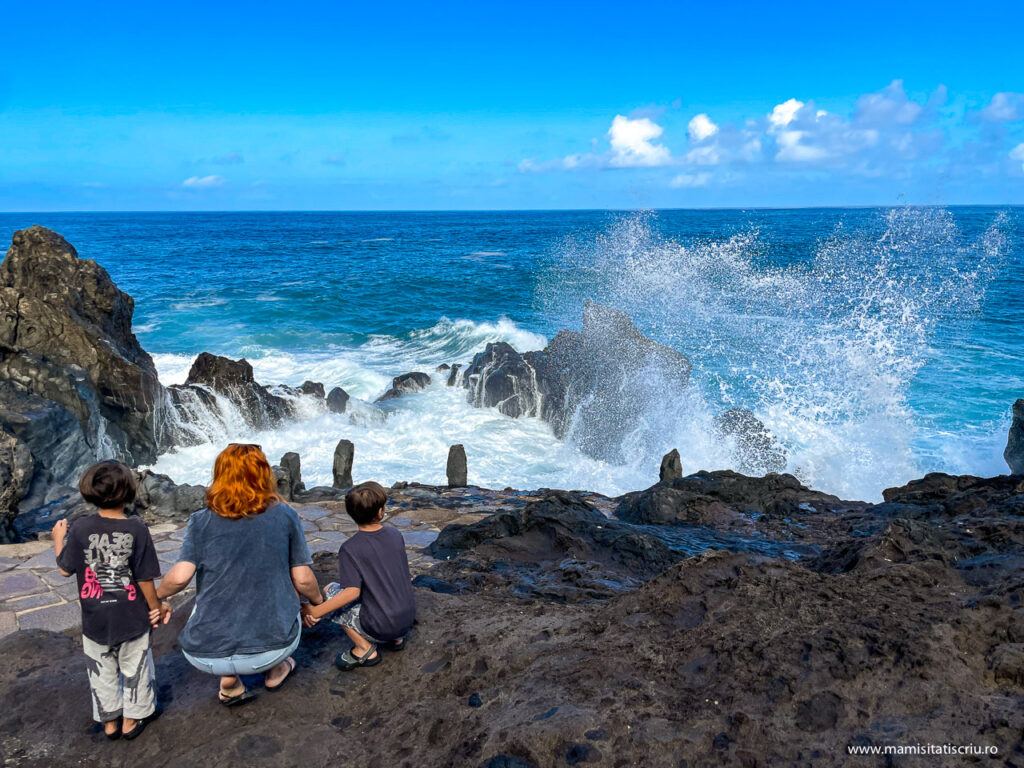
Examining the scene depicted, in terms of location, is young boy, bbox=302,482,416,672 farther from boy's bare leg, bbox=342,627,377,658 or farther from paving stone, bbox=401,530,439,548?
paving stone, bbox=401,530,439,548

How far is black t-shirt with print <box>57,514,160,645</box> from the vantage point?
9.05 feet

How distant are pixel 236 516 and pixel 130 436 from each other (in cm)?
963

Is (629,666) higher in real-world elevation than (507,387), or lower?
higher

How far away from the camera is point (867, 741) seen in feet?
7.11

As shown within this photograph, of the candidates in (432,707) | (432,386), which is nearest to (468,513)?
(432,707)

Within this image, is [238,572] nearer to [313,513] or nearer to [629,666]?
[629,666]

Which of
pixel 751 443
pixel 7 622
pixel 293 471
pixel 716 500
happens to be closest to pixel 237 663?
pixel 7 622

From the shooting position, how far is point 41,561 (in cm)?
561

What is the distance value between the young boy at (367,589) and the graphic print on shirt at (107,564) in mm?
757

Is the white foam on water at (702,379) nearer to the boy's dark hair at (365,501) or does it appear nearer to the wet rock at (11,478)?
the wet rock at (11,478)

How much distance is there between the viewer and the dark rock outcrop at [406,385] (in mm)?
16875

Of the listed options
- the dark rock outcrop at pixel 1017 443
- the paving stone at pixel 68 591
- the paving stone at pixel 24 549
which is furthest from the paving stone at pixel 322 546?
the dark rock outcrop at pixel 1017 443

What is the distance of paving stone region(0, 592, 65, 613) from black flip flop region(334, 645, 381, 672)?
2848mm

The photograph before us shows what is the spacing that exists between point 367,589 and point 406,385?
46.8 feet
